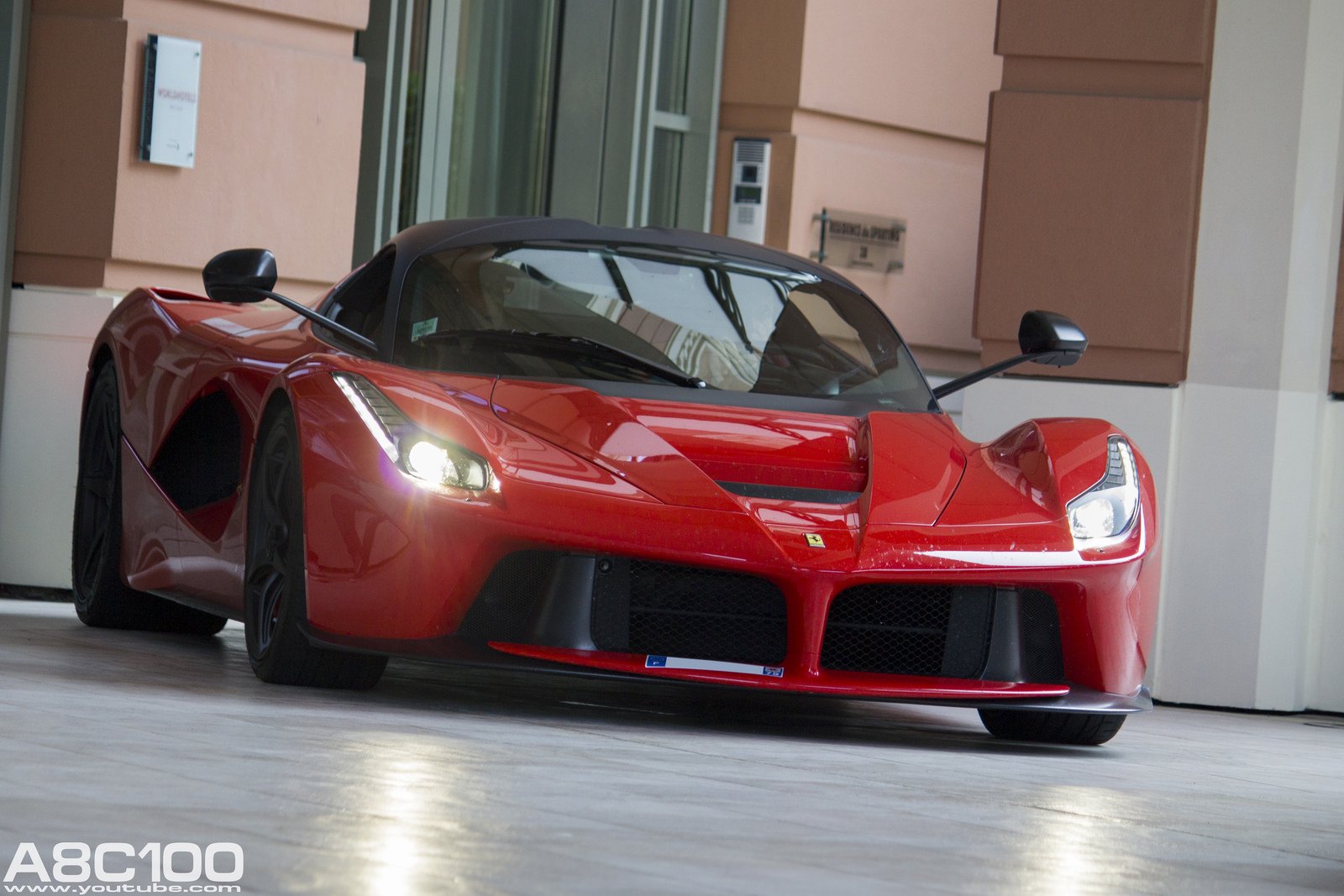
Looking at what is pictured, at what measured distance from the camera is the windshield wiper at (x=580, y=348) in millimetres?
5188

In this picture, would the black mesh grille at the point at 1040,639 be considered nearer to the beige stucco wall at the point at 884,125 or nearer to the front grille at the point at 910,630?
the front grille at the point at 910,630

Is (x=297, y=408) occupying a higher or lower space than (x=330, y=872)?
higher

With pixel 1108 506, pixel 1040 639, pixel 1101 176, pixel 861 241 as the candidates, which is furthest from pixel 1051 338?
pixel 861 241

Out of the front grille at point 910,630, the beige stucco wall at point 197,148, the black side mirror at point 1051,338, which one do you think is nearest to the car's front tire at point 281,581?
the front grille at point 910,630

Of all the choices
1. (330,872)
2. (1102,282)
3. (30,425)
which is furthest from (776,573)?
(30,425)

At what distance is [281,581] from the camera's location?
15.4 feet

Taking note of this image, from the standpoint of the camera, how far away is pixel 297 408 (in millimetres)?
4613

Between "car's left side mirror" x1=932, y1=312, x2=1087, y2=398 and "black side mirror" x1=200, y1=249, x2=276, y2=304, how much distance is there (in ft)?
6.07

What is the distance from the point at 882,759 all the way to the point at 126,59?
4.61m

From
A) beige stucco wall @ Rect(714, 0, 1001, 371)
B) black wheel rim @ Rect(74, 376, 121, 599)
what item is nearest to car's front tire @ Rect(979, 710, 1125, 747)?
black wheel rim @ Rect(74, 376, 121, 599)

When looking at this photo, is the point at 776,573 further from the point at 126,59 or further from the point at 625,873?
the point at 126,59

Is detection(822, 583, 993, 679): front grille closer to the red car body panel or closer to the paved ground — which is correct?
the red car body panel

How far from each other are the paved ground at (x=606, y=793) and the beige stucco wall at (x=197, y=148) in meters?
2.67

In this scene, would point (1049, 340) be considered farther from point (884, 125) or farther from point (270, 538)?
point (884, 125)
